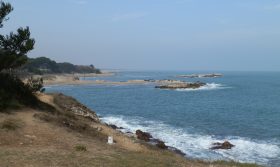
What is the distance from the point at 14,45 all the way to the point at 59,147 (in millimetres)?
12398

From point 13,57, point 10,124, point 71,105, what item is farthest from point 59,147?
point 71,105

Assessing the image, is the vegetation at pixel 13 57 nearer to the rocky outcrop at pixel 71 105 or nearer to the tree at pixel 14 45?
the tree at pixel 14 45

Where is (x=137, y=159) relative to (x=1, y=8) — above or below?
below

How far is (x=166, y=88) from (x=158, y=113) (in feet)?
183

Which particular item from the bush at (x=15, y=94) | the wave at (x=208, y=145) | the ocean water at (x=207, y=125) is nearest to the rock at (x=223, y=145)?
the wave at (x=208, y=145)

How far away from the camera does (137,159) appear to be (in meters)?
16.6

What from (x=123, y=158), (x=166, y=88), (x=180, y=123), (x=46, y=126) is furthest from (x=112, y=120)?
(x=166, y=88)

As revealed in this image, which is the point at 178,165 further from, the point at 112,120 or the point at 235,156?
the point at 112,120

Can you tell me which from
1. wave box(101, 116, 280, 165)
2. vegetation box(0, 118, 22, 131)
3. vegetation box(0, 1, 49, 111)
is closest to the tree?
vegetation box(0, 1, 49, 111)

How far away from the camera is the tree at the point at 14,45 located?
28.3 meters

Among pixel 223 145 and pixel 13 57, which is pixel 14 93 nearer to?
pixel 13 57

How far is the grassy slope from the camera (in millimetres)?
15344

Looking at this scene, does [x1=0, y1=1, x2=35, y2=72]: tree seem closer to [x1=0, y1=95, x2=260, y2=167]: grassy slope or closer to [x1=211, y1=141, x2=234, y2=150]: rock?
[x1=0, y1=95, x2=260, y2=167]: grassy slope

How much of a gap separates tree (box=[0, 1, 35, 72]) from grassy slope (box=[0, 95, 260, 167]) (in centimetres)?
352
